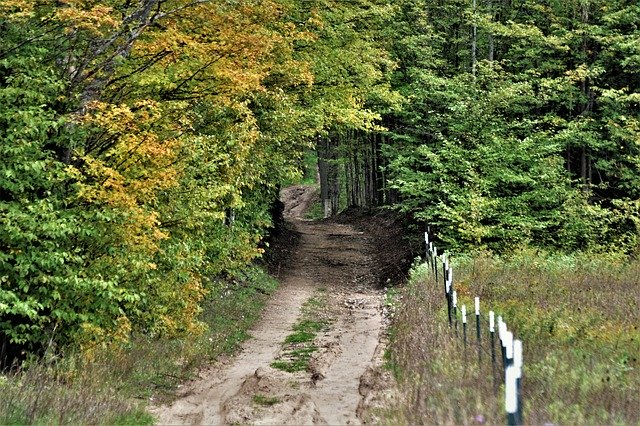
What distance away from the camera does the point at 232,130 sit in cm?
1705

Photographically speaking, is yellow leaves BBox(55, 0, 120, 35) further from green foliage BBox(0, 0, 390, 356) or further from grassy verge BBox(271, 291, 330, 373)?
grassy verge BBox(271, 291, 330, 373)

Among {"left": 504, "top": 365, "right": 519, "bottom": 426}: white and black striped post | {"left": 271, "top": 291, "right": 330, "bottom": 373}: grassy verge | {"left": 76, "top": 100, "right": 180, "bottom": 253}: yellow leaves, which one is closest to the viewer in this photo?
{"left": 504, "top": 365, "right": 519, "bottom": 426}: white and black striped post

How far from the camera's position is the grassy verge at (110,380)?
874 centimetres

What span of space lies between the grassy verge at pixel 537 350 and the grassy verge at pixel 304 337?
1.76 metres

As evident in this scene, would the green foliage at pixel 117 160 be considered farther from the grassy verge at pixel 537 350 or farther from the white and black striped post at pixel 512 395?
the white and black striped post at pixel 512 395

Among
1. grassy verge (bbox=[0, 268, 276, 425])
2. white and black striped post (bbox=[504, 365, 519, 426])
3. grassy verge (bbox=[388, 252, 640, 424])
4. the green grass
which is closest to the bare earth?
the green grass

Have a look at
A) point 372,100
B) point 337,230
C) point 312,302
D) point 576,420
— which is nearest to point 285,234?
point 337,230

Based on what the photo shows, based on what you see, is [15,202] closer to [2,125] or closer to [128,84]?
[2,125]

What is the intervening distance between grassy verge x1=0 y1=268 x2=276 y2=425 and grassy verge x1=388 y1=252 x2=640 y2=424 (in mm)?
3565

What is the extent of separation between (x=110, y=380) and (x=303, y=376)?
10.6ft

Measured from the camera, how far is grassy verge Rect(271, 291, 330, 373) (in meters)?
13.4

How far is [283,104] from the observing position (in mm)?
20266

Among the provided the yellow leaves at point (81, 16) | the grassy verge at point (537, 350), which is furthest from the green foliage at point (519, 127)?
the yellow leaves at point (81, 16)

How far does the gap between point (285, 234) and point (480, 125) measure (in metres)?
11.9
